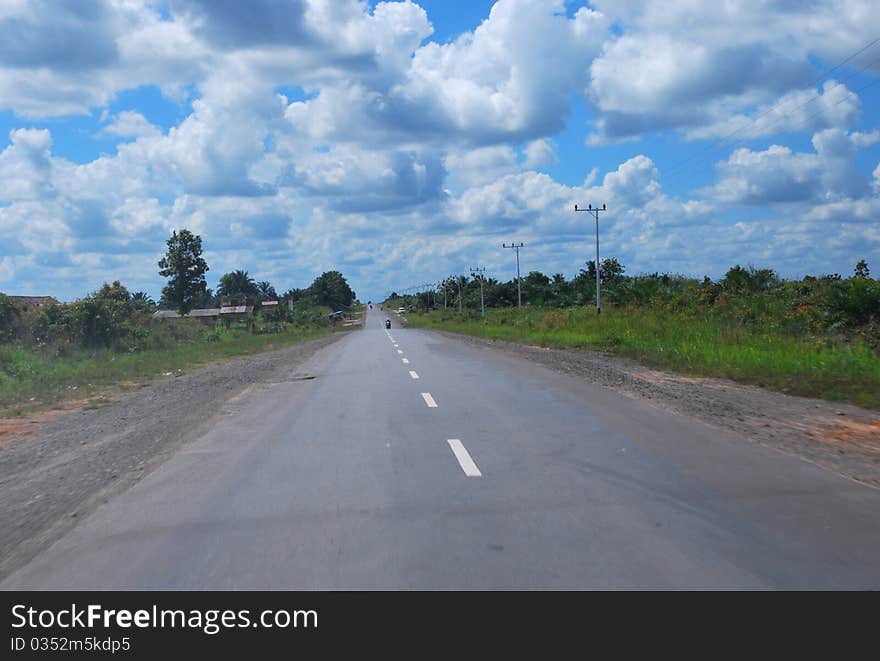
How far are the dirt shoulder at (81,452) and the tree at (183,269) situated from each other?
64319mm

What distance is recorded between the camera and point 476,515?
7020mm

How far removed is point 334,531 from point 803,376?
14788mm

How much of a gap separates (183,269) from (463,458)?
78.3 meters

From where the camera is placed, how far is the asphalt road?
5547mm

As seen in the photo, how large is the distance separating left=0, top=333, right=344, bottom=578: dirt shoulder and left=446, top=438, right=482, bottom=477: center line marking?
12.1ft

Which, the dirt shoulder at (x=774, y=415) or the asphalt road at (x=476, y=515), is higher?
the asphalt road at (x=476, y=515)

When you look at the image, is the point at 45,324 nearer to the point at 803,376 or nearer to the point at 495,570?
the point at 803,376

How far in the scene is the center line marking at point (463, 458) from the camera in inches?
349

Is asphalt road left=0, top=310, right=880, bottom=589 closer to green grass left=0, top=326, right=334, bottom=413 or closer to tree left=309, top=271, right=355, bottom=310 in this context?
green grass left=0, top=326, right=334, bottom=413

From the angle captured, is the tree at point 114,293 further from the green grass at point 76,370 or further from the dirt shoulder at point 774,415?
the dirt shoulder at point 774,415

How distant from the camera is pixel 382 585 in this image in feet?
17.4

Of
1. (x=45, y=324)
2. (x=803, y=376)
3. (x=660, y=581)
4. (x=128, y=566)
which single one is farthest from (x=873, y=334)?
(x=45, y=324)

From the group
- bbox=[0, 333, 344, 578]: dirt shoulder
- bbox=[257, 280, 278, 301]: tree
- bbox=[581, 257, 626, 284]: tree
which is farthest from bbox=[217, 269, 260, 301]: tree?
bbox=[0, 333, 344, 578]: dirt shoulder

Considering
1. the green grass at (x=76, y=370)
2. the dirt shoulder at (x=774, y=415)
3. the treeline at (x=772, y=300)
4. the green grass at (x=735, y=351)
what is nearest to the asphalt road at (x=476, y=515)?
the dirt shoulder at (x=774, y=415)
